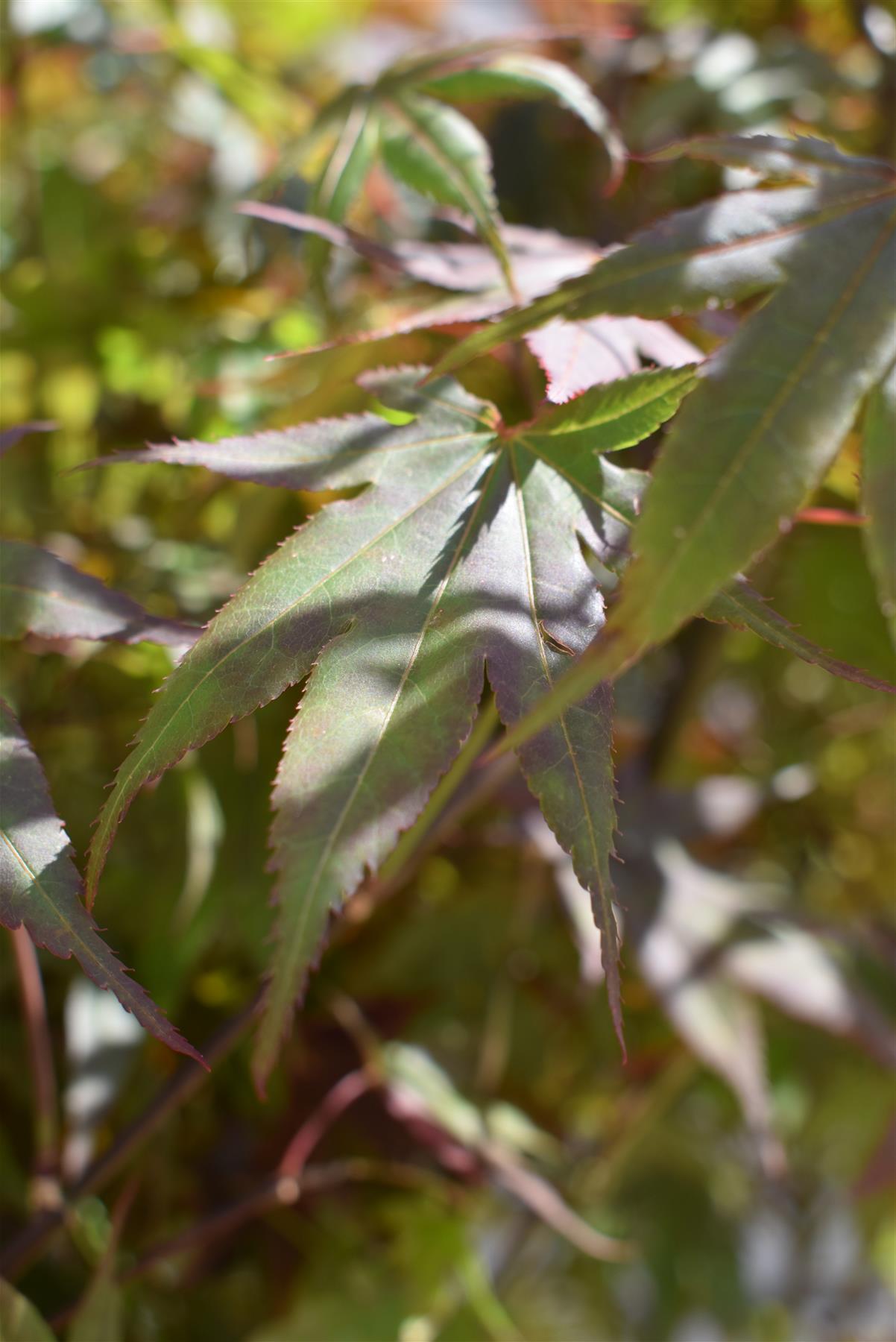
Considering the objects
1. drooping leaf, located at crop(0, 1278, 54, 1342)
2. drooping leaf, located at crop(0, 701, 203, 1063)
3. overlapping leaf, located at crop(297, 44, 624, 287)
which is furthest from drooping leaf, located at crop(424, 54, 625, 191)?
drooping leaf, located at crop(0, 1278, 54, 1342)

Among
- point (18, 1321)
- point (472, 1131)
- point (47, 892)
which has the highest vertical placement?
point (47, 892)

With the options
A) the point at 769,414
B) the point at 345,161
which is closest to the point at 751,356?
the point at 769,414

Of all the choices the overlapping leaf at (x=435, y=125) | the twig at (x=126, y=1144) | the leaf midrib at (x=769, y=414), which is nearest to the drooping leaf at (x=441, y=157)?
the overlapping leaf at (x=435, y=125)

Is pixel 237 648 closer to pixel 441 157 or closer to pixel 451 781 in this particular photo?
pixel 451 781

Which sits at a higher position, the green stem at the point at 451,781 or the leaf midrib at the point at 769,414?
the leaf midrib at the point at 769,414

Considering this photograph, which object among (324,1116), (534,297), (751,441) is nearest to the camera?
(751,441)

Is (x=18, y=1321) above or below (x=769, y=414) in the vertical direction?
below

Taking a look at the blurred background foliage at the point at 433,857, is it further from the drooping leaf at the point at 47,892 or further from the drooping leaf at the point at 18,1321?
the drooping leaf at the point at 47,892
